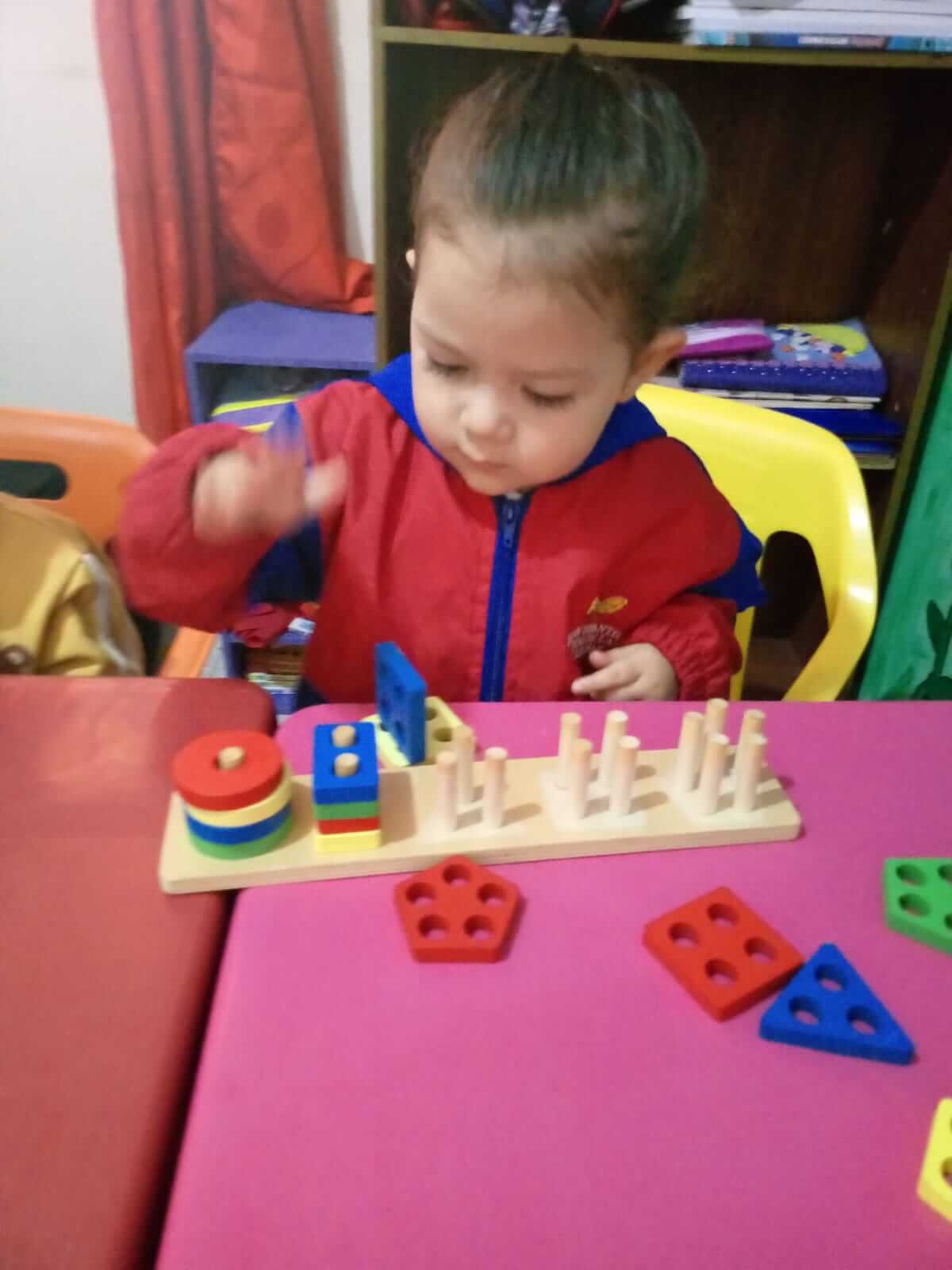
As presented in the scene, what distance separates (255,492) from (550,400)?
0.59ft

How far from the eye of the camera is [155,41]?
1.40 metres

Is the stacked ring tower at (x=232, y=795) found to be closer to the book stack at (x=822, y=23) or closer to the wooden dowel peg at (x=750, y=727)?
the wooden dowel peg at (x=750, y=727)

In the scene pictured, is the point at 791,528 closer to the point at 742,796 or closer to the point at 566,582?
→ the point at 566,582

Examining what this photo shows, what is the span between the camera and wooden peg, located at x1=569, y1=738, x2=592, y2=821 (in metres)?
0.51

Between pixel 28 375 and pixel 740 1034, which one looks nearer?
pixel 740 1034

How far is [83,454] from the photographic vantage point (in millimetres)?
1132

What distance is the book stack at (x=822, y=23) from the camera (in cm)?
113

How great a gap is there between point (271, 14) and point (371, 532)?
3.38ft

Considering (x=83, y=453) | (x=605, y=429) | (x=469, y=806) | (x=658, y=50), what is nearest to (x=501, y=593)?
(x=605, y=429)

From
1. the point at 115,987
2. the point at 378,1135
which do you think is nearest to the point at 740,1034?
the point at 378,1135

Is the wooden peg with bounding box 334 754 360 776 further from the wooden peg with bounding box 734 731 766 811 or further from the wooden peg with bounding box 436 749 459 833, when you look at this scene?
the wooden peg with bounding box 734 731 766 811

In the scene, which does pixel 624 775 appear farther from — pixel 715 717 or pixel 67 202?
pixel 67 202

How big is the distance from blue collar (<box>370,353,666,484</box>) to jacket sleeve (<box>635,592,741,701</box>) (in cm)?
13

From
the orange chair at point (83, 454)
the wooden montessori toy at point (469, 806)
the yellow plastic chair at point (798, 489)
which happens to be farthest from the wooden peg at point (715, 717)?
the orange chair at point (83, 454)
